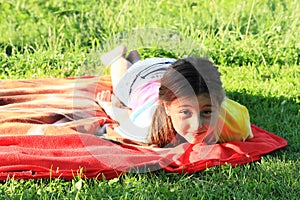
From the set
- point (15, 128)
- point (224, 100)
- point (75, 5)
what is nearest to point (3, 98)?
point (15, 128)

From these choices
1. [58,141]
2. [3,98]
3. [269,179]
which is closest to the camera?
[269,179]

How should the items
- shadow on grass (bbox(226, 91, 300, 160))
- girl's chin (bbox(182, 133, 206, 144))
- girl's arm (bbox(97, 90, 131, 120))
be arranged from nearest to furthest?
girl's chin (bbox(182, 133, 206, 144)) < shadow on grass (bbox(226, 91, 300, 160)) < girl's arm (bbox(97, 90, 131, 120))

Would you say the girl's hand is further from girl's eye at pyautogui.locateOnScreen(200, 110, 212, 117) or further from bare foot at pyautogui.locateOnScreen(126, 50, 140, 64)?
girl's eye at pyautogui.locateOnScreen(200, 110, 212, 117)

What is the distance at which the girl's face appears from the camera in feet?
10.8

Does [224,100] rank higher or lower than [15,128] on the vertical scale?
higher

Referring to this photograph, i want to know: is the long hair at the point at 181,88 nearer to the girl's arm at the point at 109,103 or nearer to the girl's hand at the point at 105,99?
the girl's arm at the point at 109,103

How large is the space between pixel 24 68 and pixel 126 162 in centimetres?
215

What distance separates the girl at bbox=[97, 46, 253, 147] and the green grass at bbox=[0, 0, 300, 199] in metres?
0.27

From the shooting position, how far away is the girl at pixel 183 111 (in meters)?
3.32

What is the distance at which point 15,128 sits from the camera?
143 inches

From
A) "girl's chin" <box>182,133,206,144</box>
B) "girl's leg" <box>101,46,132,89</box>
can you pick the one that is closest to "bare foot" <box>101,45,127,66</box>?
"girl's leg" <box>101,46,132,89</box>

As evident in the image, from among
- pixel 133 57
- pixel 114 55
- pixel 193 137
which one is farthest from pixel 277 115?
pixel 114 55

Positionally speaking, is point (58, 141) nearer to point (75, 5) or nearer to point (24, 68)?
point (24, 68)

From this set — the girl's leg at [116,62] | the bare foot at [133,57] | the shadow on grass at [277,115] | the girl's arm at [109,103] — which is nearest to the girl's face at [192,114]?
the shadow on grass at [277,115]
